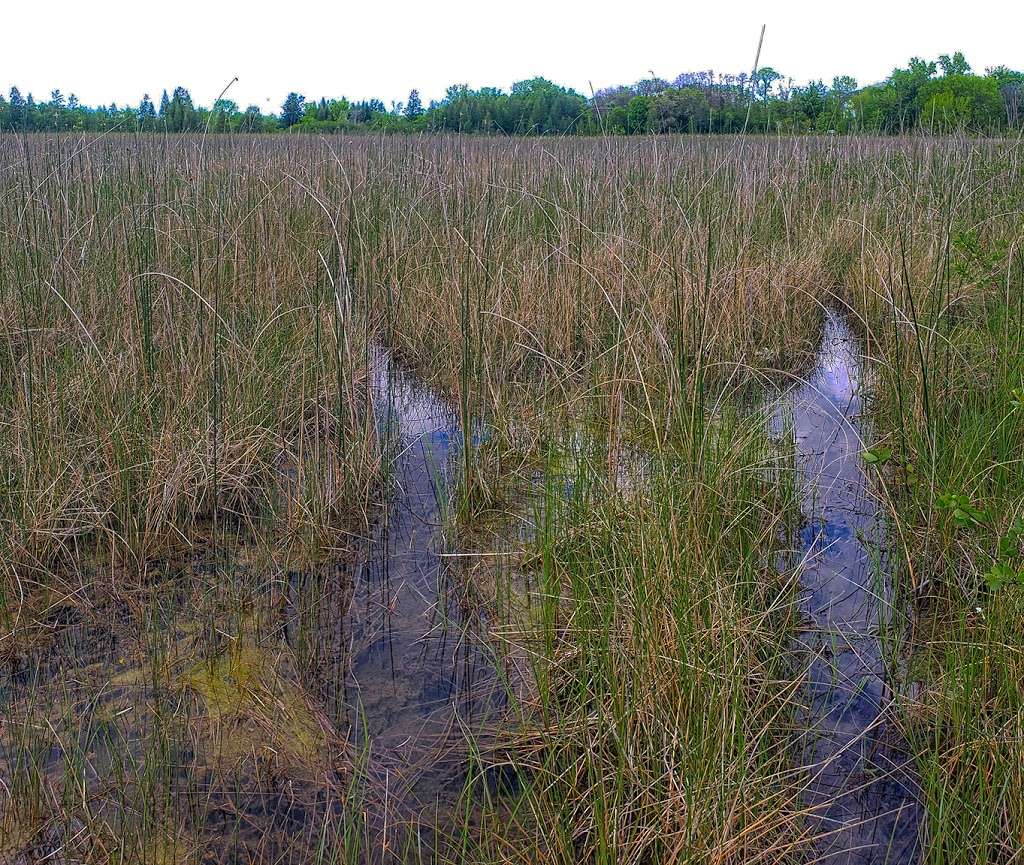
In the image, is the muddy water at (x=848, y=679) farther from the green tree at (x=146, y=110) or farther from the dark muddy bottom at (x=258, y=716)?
the green tree at (x=146, y=110)

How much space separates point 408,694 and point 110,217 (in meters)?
2.94

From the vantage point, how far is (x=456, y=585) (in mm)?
2309

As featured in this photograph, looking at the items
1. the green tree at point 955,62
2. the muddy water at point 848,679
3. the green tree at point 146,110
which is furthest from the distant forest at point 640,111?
the green tree at point 955,62

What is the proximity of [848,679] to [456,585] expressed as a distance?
1005 millimetres

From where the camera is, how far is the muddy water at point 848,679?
149 cm

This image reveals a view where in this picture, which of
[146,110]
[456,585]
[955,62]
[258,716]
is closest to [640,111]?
[146,110]

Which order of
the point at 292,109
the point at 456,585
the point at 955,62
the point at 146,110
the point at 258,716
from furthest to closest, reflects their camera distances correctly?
the point at 955,62
the point at 292,109
the point at 146,110
the point at 456,585
the point at 258,716

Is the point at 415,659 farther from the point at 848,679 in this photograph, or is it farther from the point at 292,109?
the point at 292,109

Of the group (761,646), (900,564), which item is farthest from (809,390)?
(761,646)

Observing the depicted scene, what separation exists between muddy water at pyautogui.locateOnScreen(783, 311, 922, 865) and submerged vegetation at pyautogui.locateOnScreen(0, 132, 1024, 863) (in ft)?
0.10

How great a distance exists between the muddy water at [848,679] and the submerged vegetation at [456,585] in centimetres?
3

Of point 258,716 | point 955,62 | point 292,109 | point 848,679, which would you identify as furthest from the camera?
point 955,62

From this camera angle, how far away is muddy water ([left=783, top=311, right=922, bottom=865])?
1.49m

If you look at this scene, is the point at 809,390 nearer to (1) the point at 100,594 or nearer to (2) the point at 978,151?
(2) the point at 978,151
